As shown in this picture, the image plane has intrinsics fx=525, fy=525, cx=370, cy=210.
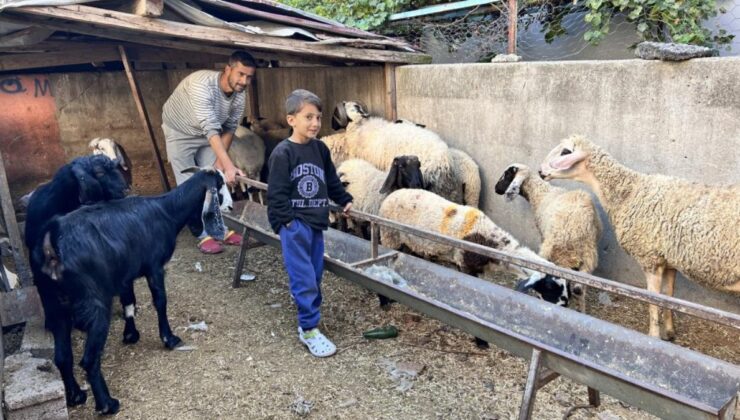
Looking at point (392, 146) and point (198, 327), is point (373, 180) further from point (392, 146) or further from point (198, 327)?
point (198, 327)

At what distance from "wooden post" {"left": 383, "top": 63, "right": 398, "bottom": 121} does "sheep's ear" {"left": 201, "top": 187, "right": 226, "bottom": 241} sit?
11.3ft

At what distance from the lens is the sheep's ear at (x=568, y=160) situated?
424cm

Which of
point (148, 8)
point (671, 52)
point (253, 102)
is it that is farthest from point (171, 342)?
point (253, 102)

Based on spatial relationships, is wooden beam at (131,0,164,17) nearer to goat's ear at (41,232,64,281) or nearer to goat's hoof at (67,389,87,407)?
goat's ear at (41,232,64,281)

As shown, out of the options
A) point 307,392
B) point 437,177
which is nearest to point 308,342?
point 307,392

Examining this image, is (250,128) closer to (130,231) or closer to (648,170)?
(130,231)

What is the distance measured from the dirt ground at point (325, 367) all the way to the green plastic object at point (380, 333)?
5 centimetres

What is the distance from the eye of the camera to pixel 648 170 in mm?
4391

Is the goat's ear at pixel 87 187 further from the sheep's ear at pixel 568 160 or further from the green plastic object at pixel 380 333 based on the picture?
the sheep's ear at pixel 568 160

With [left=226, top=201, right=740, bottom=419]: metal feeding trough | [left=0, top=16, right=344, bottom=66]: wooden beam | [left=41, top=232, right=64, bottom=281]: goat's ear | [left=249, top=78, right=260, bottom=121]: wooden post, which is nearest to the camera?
[left=226, top=201, right=740, bottom=419]: metal feeding trough

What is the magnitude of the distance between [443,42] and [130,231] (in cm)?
628

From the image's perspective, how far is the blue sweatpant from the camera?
365 cm

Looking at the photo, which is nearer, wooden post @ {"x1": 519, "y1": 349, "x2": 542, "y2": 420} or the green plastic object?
wooden post @ {"x1": 519, "y1": 349, "x2": 542, "y2": 420}

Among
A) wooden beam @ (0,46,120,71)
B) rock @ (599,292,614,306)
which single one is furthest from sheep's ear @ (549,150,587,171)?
wooden beam @ (0,46,120,71)
